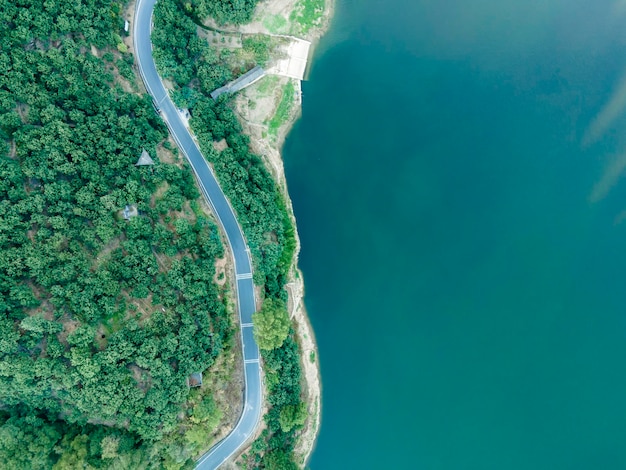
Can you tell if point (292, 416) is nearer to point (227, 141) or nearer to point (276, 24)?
point (227, 141)

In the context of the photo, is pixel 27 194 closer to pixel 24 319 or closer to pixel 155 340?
pixel 24 319

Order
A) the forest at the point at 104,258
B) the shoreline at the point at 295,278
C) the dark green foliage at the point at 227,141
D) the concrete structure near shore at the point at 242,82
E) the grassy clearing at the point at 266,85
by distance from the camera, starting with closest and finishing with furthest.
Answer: the forest at the point at 104,258 < the dark green foliage at the point at 227,141 < the concrete structure near shore at the point at 242,82 < the shoreline at the point at 295,278 < the grassy clearing at the point at 266,85

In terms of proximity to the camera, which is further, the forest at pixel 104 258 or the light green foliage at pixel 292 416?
the light green foliage at pixel 292 416

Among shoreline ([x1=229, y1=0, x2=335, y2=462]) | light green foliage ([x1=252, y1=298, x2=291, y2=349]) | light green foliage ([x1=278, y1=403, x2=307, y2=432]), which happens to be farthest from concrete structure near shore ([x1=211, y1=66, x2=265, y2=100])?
light green foliage ([x1=278, y1=403, x2=307, y2=432])

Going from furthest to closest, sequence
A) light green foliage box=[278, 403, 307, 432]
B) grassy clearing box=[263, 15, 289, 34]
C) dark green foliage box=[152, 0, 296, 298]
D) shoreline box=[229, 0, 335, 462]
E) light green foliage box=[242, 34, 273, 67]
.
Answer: grassy clearing box=[263, 15, 289, 34] → shoreline box=[229, 0, 335, 462] → light green foliage box=[242, 34, 273, 67] → dark green foliage box=[152, 0, 296, 298] → light green foliage box=[278, 403, 307, 432]

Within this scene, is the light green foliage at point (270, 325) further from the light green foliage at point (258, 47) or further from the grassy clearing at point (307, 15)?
the grassy clearing at point (307, 15)

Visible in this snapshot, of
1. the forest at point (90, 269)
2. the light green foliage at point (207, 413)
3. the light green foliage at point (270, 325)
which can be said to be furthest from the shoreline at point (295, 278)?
the light green foliage at point (207, 413)

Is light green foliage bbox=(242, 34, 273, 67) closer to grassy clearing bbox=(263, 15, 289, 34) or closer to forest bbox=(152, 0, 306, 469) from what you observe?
grassy clearing bbox=(263, 15, 289, 34)

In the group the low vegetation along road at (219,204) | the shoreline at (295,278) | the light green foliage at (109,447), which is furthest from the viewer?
the shoreline at (295,278)
